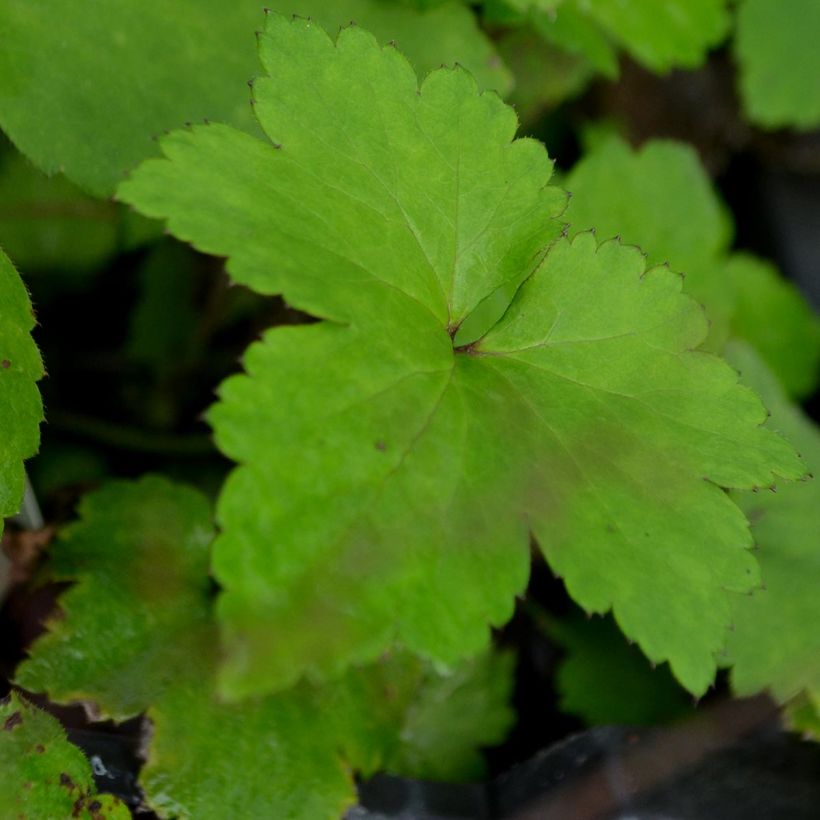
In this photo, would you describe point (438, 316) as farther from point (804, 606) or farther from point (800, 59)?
point (800, 59)

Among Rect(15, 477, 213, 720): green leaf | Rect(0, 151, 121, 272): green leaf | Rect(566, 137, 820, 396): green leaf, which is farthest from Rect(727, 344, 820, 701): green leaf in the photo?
Rect(0, 151, 121, 272): green leaf

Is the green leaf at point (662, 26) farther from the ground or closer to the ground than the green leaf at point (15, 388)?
farther from the ground

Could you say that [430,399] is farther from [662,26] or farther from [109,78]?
[662,26]

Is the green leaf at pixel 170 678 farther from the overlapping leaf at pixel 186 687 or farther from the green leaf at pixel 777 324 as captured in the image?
the green leaf at pixel 777 324

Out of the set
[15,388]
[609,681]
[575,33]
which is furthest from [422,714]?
[575,33]

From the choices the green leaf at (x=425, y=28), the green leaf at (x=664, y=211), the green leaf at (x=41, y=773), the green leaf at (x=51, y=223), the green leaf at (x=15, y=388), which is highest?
the green leaf at (x=425, y=28)

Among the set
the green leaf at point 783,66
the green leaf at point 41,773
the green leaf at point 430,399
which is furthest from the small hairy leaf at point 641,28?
the green leaf at point 41,773
